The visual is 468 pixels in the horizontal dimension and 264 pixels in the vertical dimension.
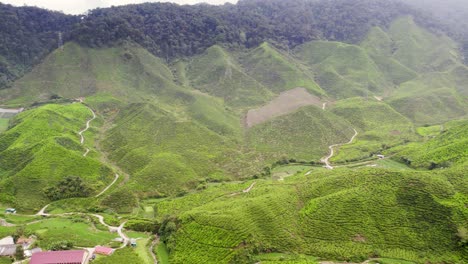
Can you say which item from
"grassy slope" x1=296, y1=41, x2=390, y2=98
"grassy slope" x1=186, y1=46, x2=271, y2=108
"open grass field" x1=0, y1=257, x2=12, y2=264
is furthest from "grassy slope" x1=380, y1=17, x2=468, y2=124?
"open grass field" x1=0, y1=257, x2=12, y2=264

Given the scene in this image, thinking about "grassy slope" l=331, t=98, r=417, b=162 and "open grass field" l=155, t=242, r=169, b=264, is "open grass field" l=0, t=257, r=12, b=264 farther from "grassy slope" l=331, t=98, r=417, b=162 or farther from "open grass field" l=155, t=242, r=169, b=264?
"grassy slope" l=331, t=98, r=417, b=162

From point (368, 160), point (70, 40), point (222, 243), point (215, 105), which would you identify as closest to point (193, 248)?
point (222, 243)

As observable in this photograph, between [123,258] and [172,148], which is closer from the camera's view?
[123,258]

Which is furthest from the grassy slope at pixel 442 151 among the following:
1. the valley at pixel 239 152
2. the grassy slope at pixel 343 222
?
the grassy slope at pixel 343 222

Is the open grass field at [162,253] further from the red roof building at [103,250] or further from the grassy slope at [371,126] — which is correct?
the grassy slope at [371,126]

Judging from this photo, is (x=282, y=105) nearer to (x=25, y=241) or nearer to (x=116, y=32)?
(x=116, y=32)

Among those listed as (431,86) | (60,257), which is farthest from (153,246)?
(431,86)
